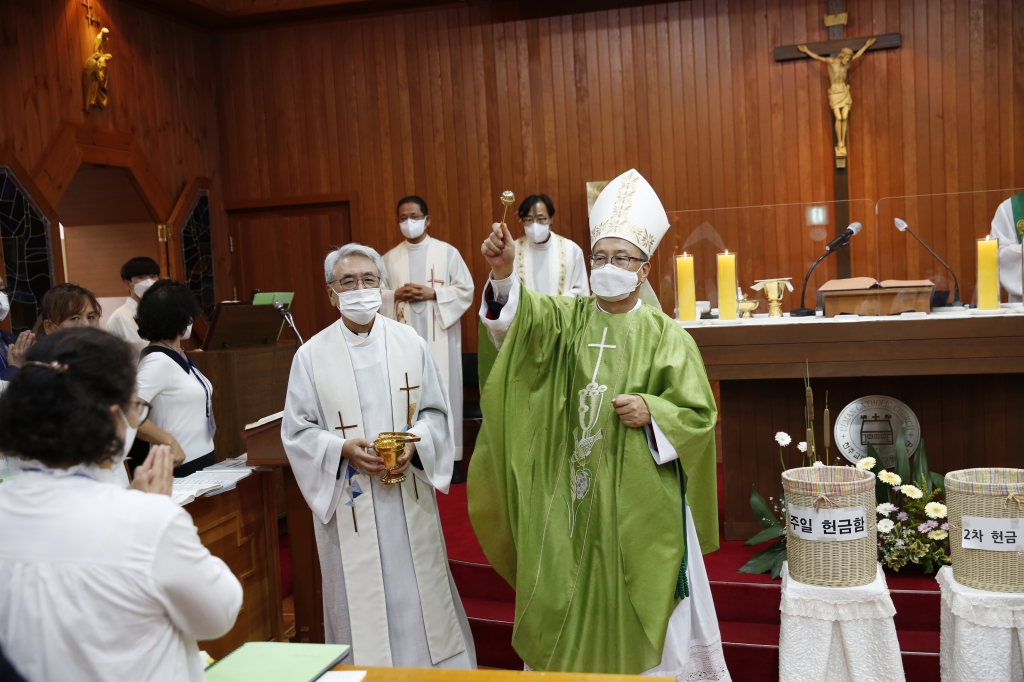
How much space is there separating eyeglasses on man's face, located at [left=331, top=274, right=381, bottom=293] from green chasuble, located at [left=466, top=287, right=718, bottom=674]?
0.46 m

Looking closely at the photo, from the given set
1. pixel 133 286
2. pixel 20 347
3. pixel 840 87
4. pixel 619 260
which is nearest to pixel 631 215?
pixel 619 260

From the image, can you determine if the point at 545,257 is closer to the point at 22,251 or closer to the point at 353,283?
the point at 353,283

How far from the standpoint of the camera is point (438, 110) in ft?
24.1

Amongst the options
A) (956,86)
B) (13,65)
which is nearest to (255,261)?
(13,65)

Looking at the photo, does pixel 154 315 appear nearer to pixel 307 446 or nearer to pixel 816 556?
pixel 307 446

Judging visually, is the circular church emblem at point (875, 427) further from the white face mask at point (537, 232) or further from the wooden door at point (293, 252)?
the wooden door at point (293, 252)

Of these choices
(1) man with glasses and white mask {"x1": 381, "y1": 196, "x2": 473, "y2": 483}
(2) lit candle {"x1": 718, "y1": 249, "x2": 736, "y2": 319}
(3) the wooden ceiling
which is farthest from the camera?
(3) the wooden ceiling

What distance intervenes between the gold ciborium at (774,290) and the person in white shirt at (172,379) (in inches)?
103

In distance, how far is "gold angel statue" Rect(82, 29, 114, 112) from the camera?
20.8 ft

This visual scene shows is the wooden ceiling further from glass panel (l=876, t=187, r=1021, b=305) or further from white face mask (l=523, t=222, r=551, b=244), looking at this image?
glass panel (l=876, t=187, r=1021, b=305)

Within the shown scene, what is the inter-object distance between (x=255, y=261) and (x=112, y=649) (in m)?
6.86

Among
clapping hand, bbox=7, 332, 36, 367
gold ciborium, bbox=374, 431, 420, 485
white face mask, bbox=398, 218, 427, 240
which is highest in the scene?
white face mask, bbox=398, 218, 427, 240

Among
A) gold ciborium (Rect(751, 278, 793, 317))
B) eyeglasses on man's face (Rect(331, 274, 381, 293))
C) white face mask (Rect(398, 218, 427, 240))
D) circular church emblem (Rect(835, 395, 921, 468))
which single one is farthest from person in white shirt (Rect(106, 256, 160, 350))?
circular church emblem (Rect(835, 395, 921, 468))

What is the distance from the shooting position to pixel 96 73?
638 cm
